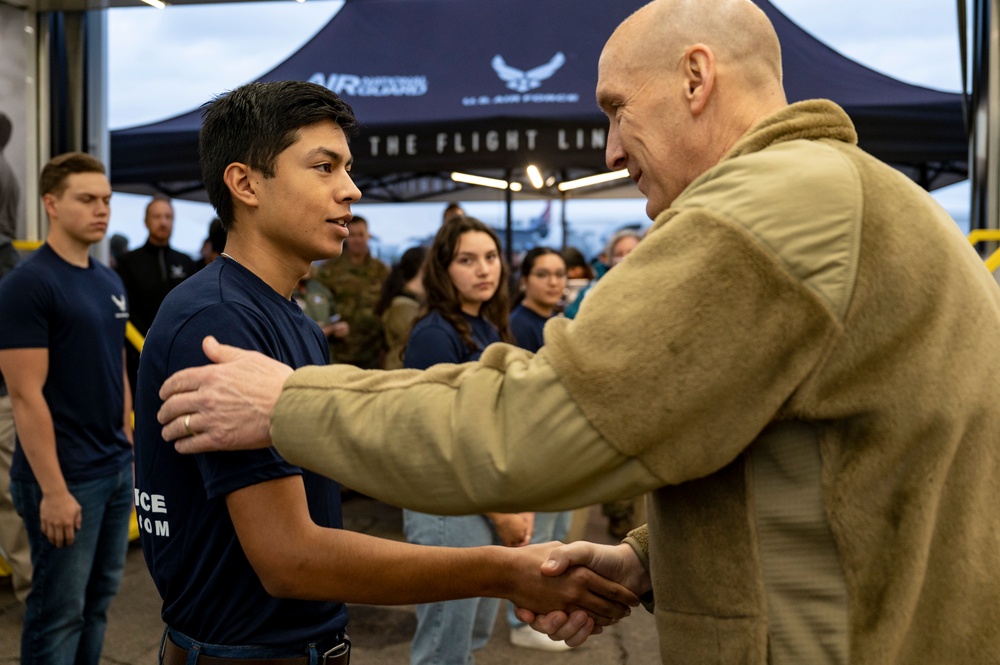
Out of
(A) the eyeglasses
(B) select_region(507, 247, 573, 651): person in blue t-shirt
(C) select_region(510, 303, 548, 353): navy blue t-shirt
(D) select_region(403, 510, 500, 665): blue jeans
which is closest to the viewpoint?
(D) select_region(403, 510, 500, 665): blue jeans

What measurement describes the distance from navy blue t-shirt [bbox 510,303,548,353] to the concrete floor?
3.72ft

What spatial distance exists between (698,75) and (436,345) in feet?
7.91

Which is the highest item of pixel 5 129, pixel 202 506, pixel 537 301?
pixel 5 129

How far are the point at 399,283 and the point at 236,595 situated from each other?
4.74 metres

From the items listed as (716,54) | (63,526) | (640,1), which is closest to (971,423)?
(716,54)

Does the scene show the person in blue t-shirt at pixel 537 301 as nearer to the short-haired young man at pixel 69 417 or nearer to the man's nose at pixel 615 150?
the short-haired young man at pixel 69 417

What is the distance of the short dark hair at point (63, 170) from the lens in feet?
12.4

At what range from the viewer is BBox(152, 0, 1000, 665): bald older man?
1.22 metres

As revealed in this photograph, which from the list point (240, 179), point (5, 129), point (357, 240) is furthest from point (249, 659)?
point (357, 240)

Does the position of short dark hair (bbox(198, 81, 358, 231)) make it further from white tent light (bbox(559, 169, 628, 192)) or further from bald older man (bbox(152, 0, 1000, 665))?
white tent light (bbox(559, 169, 628, 192))

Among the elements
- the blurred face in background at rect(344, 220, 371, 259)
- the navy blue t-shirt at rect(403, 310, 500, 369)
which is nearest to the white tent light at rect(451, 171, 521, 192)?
the blurred face in background at rect(344, 220, 371, 259)

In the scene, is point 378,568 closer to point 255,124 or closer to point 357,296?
point 255,124

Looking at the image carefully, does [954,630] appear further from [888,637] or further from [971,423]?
[971,423]

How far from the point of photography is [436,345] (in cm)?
384
